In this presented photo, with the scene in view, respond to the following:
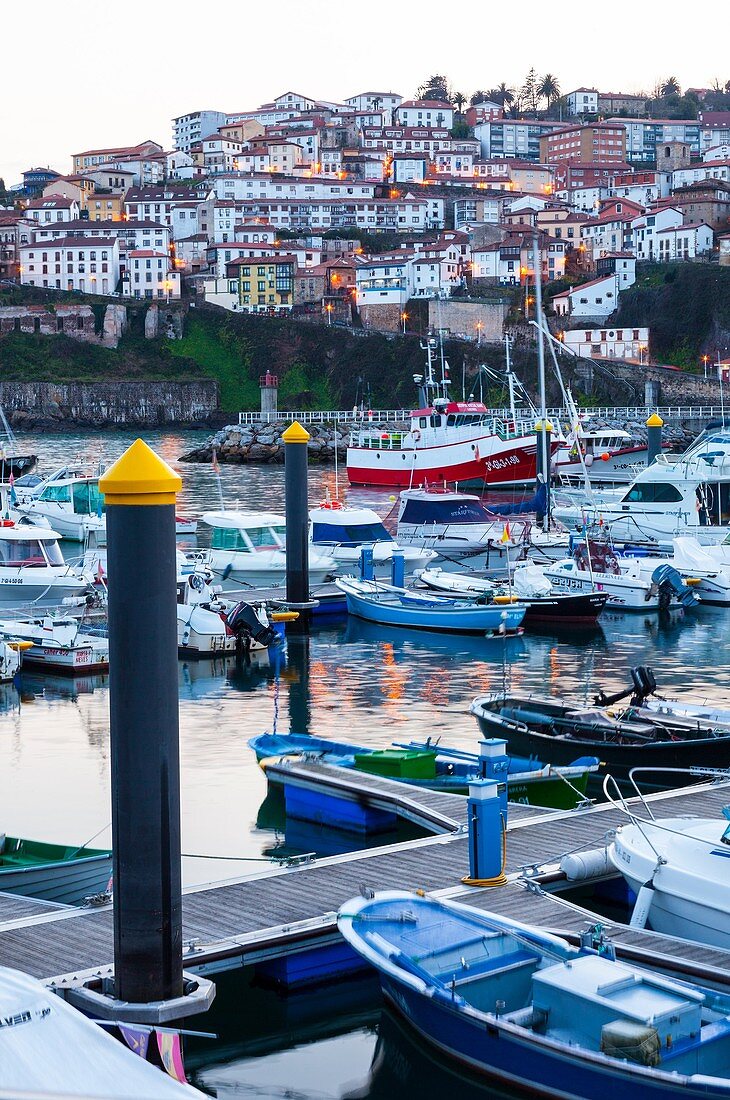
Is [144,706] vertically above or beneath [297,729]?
above

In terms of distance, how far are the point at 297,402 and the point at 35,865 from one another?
90522 mm

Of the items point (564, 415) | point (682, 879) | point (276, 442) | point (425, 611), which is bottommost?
point (425, 611)

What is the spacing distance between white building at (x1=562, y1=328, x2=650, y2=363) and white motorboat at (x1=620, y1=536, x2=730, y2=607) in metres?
67.9

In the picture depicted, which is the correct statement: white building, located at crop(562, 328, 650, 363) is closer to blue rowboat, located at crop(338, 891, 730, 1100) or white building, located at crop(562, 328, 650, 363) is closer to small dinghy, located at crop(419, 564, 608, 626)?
small dinghy, located at crop(419, 564, 608, 626)

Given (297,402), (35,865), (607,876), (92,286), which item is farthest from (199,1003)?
(92,286)

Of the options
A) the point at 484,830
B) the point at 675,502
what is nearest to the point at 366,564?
the point at 675,502

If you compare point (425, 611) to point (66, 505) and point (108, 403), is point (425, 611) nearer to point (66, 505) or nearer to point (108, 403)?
point (66, 505)

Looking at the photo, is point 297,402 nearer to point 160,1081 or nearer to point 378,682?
point 378,682

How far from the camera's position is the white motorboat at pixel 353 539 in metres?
28.9

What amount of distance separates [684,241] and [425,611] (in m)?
90.8

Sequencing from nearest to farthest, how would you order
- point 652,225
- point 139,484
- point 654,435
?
point 139,484 < point 654,435 < point 652,225

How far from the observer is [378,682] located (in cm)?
2127

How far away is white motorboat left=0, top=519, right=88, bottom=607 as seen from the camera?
82.0 ft

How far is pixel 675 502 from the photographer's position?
32062 mm
